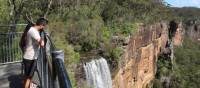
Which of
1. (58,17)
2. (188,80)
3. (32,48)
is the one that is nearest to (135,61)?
(58,17)

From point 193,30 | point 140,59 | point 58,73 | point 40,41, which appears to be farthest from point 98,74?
point 193,30

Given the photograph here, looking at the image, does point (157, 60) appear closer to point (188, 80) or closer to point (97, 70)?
point (188, 80)

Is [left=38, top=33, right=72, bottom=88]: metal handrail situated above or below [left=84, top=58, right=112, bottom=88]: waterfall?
above

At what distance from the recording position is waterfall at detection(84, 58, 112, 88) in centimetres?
2289

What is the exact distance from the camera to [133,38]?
36.9 metres

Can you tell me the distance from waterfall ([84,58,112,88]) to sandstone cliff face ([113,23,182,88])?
132 inches

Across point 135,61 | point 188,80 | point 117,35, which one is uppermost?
point 117,35

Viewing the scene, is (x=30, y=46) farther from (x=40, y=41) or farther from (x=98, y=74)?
(x=98, y=74)

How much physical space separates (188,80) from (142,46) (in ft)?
72.2

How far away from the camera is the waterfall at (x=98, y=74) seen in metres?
22.9

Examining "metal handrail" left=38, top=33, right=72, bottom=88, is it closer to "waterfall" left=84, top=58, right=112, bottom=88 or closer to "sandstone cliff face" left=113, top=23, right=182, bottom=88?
"waterfall" left=84, top=58, right=112, bottom=88

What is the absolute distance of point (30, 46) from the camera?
8734 mm

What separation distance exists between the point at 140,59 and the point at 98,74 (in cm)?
1982

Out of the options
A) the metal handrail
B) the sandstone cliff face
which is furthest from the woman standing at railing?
the sandstone cliff face
